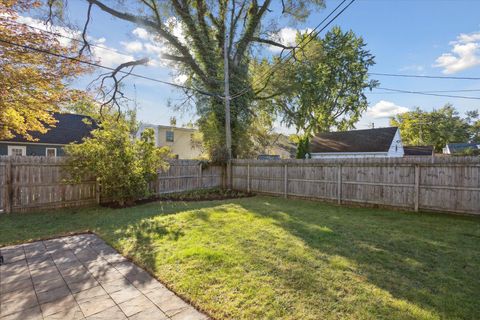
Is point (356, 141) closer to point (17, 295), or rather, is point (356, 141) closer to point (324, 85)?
point (324, 85)

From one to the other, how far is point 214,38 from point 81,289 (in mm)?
14998

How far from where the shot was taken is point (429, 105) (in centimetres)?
3700

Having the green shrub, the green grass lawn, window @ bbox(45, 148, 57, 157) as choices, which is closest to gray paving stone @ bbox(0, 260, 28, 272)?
the green grass lawn

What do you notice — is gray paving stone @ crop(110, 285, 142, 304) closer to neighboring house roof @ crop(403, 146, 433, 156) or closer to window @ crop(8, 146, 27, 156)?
window @ crop(8, 146, 27, 156)

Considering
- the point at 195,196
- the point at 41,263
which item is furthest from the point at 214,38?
the point at 41,263

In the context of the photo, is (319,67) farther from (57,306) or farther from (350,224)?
(57,306)

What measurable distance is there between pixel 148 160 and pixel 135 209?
1.84m

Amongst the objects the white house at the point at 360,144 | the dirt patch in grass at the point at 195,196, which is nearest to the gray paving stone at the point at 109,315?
the dirt patch in grass at the point at 195,196

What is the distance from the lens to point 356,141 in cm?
2008

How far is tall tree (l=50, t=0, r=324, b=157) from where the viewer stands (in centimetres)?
1338

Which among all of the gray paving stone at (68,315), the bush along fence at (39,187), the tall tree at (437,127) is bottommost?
the gray paving stone at (68,315)

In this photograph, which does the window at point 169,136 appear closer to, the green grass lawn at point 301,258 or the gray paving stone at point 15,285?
the green grass lawn at point 301,258

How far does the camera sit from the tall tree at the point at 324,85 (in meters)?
17.7

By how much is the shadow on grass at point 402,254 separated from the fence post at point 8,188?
688 cm
